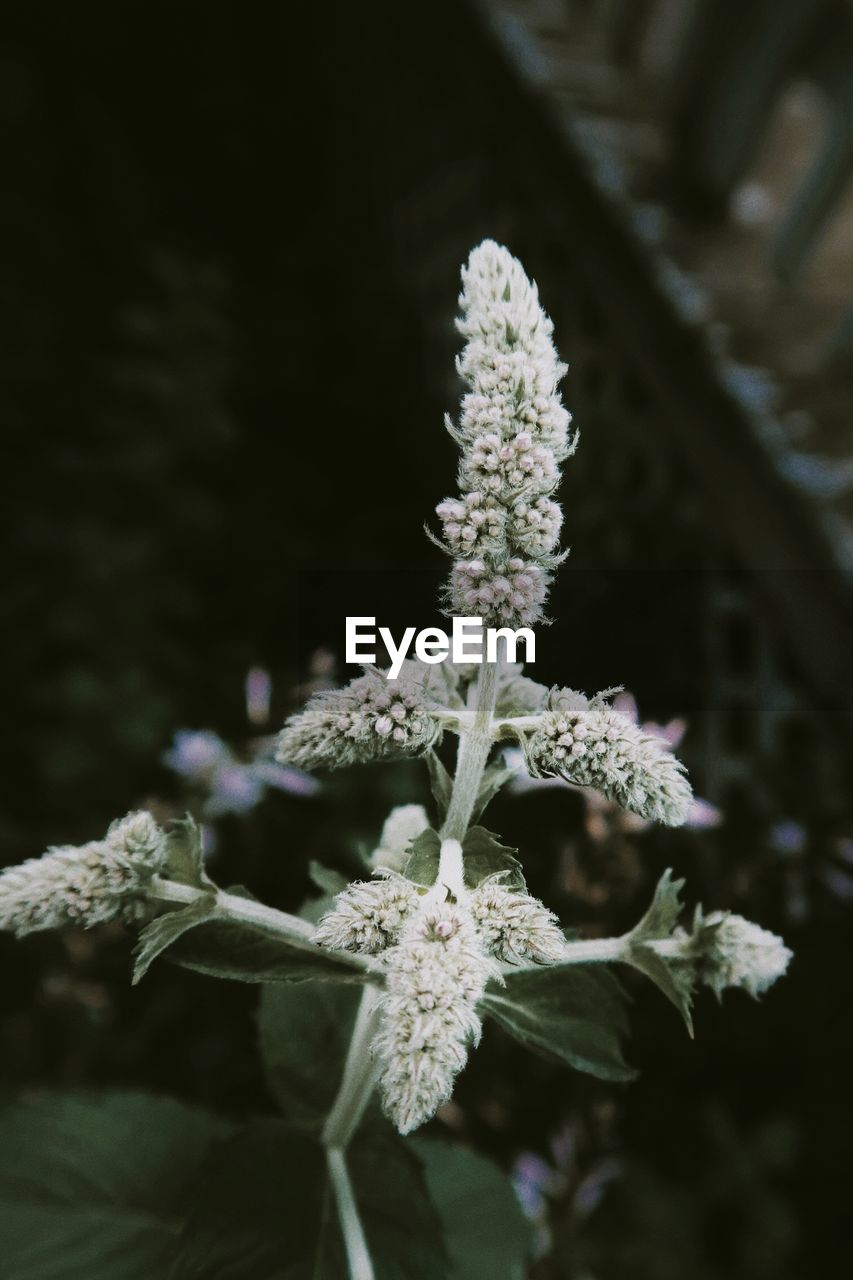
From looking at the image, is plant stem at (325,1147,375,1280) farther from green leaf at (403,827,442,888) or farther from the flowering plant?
green leaf at (403,827,442,888)

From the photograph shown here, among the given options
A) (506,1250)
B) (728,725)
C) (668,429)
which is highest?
(668,429)

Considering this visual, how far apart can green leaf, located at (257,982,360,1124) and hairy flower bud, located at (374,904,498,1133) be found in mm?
339

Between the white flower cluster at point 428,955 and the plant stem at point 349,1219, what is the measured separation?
214 mm

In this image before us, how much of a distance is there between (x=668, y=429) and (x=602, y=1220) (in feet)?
4.72

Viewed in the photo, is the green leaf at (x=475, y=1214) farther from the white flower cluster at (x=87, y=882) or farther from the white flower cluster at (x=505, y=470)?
the white flower cluster at (x=505, y=470)

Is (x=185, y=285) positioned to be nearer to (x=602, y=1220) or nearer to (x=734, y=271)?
(x=734, y=271)

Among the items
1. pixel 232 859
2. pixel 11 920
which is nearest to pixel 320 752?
pixel 11 920

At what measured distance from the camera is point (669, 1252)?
1542mm

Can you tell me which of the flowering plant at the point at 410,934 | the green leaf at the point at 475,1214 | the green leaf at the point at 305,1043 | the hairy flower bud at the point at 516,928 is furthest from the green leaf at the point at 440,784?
the green leaf at the point at 475,1214

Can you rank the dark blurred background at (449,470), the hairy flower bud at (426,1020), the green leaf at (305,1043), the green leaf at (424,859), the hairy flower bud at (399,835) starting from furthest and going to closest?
the dark blurred background at (449,470), the green leaf at (305,1043), the hairy flower bud at (399,835), the green leaf at (424,859), the hairy flower bud at (426,1020)

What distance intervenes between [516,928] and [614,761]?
11 cm

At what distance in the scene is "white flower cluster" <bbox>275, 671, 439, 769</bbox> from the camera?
57 centimetres

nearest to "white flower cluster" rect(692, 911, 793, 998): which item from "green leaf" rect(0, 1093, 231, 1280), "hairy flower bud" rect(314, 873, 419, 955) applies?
"hairy flower bud" rect(314, 873, 419, 955)

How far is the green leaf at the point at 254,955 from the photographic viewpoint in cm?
65
